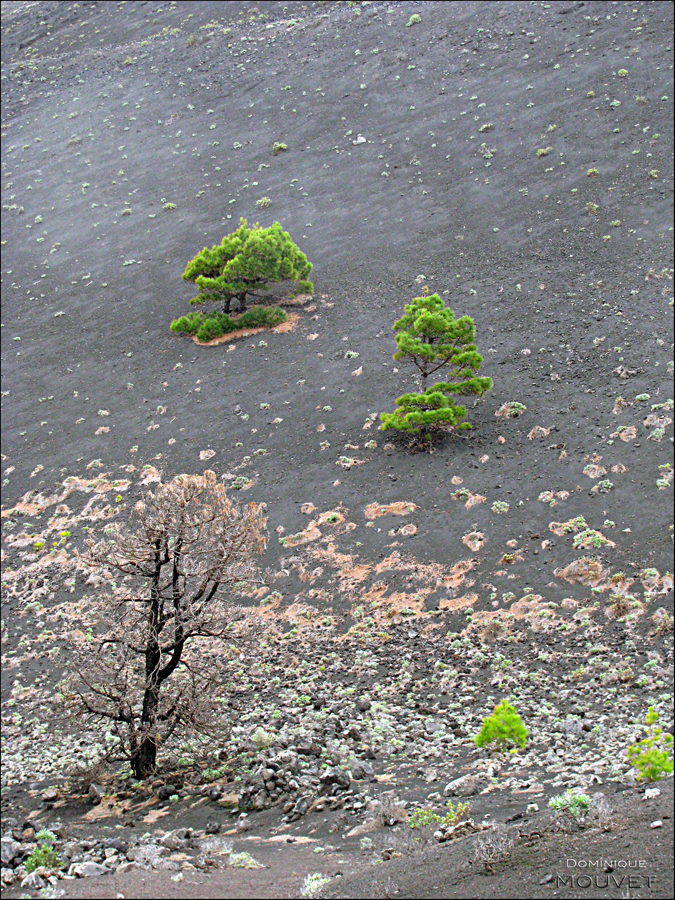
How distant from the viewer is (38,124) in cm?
5391

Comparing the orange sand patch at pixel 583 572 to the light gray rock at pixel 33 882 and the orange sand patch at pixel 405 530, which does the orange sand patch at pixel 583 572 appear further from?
the light gray rock at pixel 33 882

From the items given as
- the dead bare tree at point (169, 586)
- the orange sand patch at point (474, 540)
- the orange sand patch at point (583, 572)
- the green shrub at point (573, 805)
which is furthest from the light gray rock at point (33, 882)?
the orange sand patch at point (474, 540)

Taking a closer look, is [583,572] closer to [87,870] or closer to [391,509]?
[391,509]

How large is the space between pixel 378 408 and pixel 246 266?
30.5 feet

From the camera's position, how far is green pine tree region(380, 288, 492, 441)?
20484 mm

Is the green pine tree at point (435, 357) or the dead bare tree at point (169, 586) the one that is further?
the green pine tree at point (435, 357)

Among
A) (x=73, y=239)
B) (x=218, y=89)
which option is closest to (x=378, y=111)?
(x=218, y=89)

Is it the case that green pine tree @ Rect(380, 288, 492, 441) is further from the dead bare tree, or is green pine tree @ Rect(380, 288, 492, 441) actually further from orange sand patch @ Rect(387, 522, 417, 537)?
the dead bare tree

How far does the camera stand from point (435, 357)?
2111 centimetres

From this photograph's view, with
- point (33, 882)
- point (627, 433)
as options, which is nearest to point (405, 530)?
point (627, 433)

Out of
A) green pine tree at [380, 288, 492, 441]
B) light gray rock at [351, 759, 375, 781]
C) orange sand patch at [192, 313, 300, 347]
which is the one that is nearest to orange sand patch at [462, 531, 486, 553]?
green pine tree at [380, 288, 492, 441]

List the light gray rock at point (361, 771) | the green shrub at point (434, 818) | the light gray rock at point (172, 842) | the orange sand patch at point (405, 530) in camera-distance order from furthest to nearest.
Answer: the orange sand patch at point (405, 530)
the light gray rock at point (361, 771)
the light gray rock at point (172, 842)
the green shrub at point (434, 818)

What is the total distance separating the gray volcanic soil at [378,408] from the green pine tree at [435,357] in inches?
37.3

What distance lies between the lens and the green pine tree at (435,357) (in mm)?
20484
